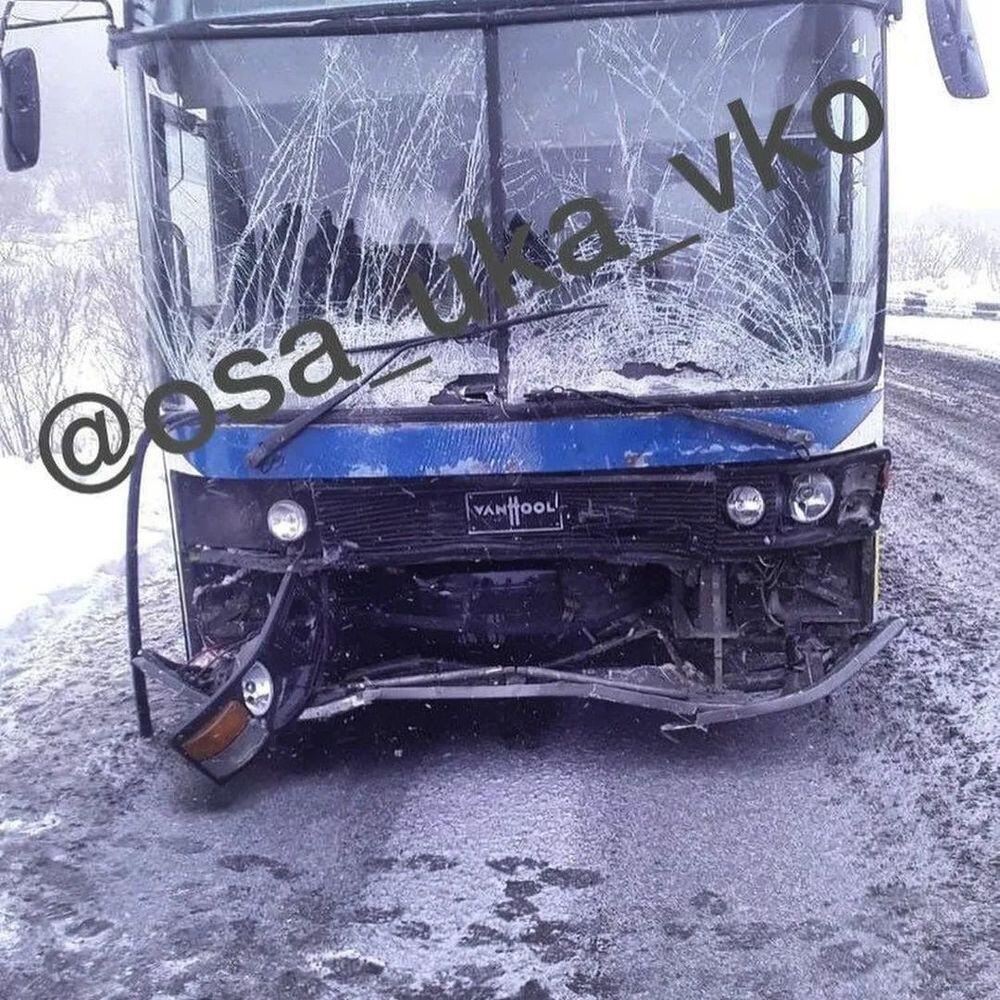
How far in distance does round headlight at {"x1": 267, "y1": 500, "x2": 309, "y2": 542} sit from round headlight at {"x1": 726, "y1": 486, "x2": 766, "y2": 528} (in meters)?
1.50

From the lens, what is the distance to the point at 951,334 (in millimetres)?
22781

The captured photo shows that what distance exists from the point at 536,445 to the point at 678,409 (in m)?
0.49

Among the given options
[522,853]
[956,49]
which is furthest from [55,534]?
[956,49]

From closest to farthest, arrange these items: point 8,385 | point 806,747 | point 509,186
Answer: point 509,186, point 806,747, point 8,385

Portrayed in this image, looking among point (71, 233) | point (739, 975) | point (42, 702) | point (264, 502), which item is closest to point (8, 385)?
point (71, 233)

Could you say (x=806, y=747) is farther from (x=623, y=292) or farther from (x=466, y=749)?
(x=623, y=292)

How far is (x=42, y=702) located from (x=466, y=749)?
2.06m

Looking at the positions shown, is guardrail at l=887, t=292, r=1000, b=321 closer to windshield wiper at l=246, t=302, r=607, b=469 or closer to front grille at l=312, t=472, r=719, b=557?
front grille at l=312, t=472, r=719, b=557

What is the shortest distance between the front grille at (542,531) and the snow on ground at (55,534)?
3.11 meters

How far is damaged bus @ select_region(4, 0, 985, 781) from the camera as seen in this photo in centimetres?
390

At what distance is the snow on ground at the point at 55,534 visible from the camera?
701 centimetres

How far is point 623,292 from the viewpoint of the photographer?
4.01 m

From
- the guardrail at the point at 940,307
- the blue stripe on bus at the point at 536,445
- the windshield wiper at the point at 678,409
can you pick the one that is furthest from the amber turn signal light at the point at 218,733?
the guardrail at the point at 940,307

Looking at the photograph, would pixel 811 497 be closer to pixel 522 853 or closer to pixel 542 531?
pixel 542 531
